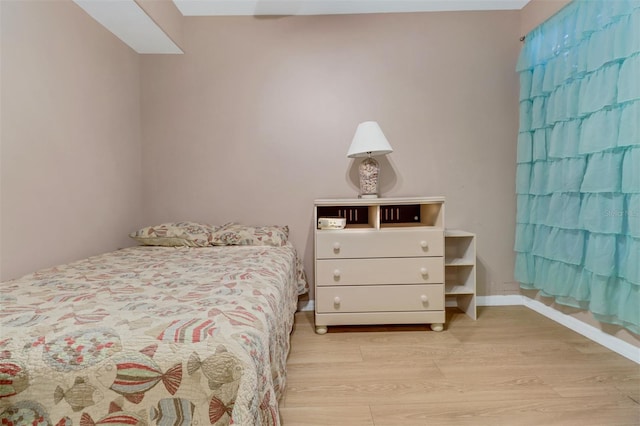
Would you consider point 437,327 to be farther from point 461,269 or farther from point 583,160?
point 583,160

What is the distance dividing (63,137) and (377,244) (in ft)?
6.22

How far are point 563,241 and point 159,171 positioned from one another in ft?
9.19

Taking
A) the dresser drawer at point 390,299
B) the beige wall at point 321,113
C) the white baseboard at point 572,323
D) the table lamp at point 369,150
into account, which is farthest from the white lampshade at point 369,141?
the white baseboard at point 572,323

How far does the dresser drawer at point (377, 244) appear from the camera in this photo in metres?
2.23

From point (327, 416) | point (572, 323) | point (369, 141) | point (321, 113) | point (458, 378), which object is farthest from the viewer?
point (321, 113)

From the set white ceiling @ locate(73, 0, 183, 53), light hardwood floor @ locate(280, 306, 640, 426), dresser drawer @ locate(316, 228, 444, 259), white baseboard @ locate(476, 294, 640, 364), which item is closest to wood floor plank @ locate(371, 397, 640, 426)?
light hardwood floor @ locate(280, 306, 640, 426)

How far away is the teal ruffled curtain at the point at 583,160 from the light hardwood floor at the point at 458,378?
34 cm

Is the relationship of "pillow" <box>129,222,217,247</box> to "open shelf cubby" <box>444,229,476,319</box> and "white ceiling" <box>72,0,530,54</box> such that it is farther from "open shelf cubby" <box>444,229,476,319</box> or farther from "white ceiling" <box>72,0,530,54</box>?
"open shelf cubby" <box>444,229,476,319</box>

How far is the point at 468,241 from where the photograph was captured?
249cm

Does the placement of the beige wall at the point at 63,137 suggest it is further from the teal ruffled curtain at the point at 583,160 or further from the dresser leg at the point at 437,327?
the teal ruffled curtain at the point at 583,160

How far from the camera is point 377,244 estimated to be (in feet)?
7.32

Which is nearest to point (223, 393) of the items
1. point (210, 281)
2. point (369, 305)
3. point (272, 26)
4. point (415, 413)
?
point (210, 281)

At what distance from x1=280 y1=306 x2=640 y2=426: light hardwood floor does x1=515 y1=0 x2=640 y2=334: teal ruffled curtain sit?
1.10ft

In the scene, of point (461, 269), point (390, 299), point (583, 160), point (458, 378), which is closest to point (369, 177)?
point (390, 299)
